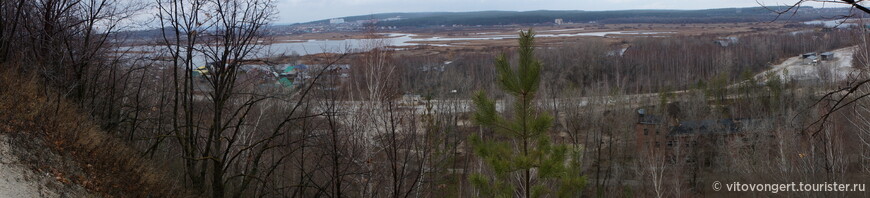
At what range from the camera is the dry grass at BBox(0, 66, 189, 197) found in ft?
24.8

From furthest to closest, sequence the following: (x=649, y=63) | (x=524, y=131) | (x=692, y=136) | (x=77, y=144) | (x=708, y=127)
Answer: (x=649, y=63)
(x=708, y=127)
(x=692, y=136)
(x=524, y=131)
(x=77, y=144)

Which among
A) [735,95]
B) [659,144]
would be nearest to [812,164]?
[659,144]

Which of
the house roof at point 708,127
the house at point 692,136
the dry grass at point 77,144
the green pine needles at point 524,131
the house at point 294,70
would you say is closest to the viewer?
the dry grass at point 77,144

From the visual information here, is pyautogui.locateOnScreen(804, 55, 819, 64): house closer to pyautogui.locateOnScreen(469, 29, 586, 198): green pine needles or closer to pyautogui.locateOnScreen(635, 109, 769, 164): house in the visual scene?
pyautogui.locateOnScreen(635, 109, 769, 164): house

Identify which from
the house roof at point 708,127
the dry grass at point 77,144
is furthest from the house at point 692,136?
the dry grass at point 77,144

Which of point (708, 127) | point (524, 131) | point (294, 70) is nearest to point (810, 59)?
point (708, 127)

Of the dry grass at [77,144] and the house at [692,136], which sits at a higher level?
the dry grass at [77,144]

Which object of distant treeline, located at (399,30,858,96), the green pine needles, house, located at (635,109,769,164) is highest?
the green pine needles

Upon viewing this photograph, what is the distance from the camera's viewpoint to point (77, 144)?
8023 mm

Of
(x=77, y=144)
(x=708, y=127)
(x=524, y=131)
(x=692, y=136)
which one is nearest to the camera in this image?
(x=77, y=144)

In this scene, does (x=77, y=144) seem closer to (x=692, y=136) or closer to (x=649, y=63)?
(x=692, y=136)

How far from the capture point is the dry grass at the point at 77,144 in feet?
24.8

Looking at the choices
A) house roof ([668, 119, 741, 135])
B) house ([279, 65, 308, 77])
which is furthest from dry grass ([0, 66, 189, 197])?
house roof ([668, 119, 741, 135])

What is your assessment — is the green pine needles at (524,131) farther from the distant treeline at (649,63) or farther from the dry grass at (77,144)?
the distant treeline at (649,63)
